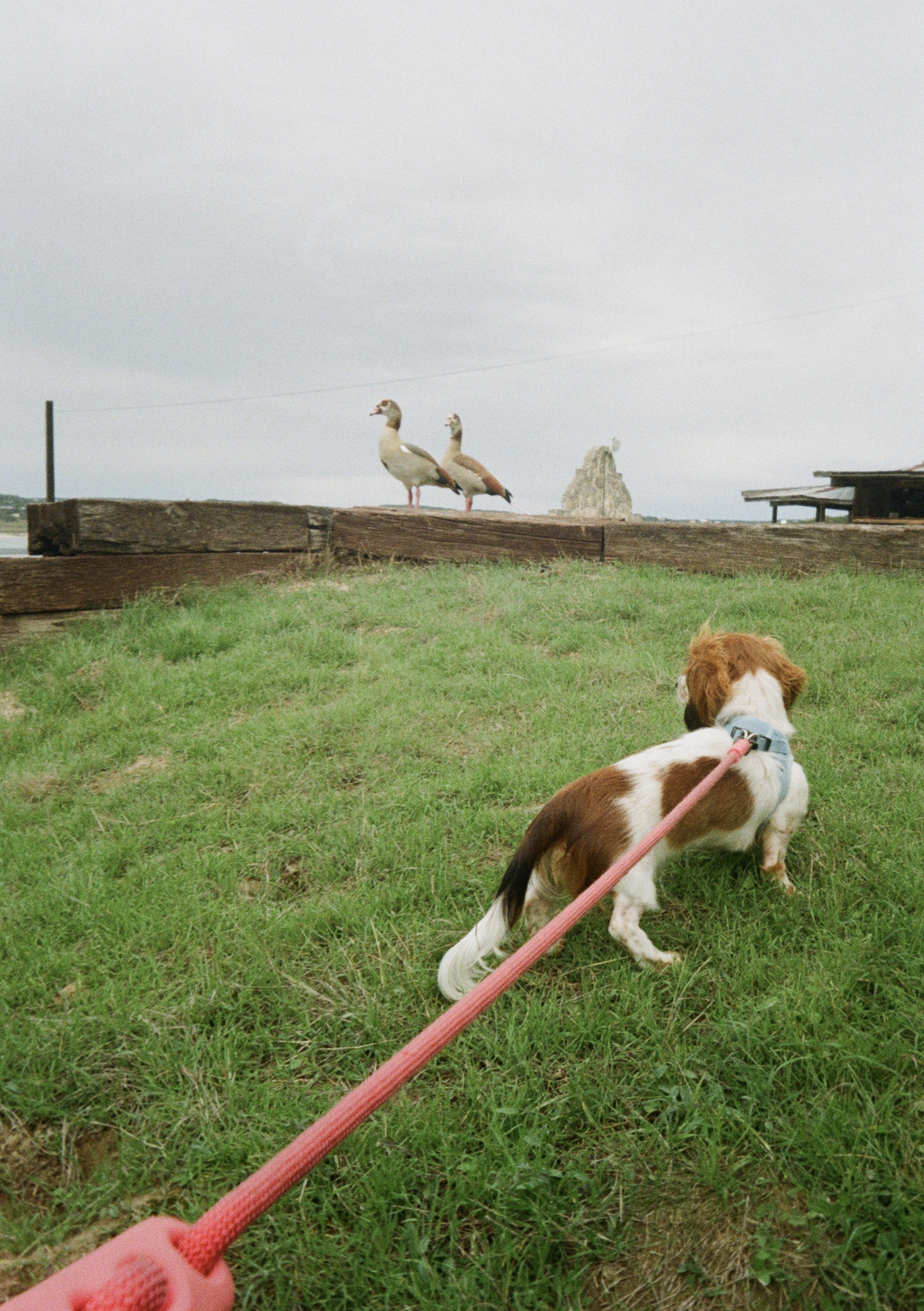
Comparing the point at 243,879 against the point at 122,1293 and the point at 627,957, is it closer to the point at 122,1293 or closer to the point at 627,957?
the point at 627,957

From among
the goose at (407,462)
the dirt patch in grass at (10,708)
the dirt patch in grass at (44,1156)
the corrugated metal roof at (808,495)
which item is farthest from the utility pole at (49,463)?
the corrugated metal roof at (808,495)

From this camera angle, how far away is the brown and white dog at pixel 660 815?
7.42 feet

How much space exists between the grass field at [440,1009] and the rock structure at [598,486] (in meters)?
23.9

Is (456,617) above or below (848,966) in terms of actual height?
above

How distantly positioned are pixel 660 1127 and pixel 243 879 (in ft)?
6.04

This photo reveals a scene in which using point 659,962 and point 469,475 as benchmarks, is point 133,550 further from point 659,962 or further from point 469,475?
point 659,962

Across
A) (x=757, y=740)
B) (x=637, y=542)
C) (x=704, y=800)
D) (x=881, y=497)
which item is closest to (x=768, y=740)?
(x=757, y=740)

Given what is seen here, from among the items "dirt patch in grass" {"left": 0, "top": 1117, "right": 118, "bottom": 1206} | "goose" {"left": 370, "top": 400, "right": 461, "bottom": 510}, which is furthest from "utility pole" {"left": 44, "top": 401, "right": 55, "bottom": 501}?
"dirt patch in grass" {"left": 0, "top": 1117, "right": 118, "bottom": 1206}

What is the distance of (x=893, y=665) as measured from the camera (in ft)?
15.1

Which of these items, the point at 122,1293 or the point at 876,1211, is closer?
the point at 122,1293

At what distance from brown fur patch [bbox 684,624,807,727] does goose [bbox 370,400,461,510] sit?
7239 mm

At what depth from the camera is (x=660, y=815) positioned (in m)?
2.31

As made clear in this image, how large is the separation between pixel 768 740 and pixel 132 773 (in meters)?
3.29

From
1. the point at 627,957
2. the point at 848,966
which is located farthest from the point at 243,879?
the point at 848,966
